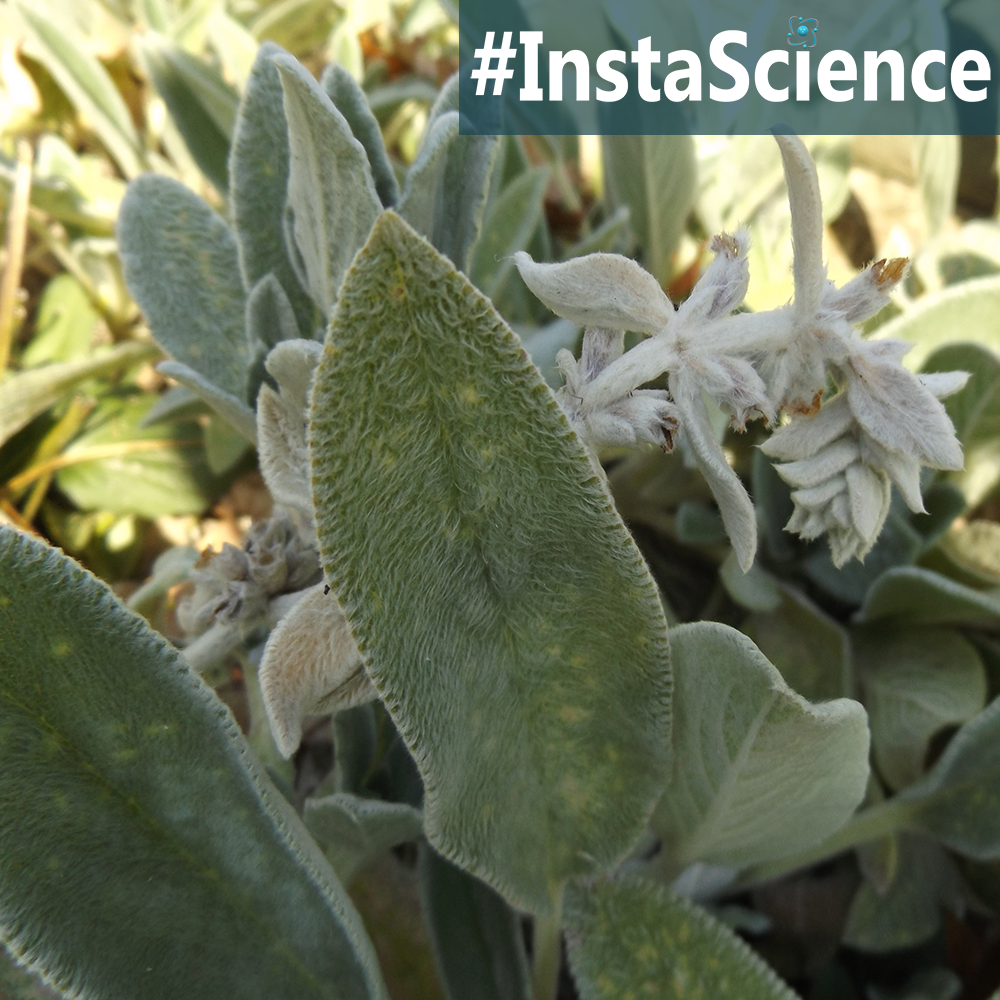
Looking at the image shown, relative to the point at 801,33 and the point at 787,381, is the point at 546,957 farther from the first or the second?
the point at 801,33

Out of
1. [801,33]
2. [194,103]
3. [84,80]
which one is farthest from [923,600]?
[84,80]

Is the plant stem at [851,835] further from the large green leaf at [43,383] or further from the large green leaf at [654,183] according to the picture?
the large green leaf at [43,383]

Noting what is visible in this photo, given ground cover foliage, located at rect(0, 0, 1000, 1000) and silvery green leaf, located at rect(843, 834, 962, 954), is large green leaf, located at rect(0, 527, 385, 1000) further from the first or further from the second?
silvery green leaf, located at rect(843, 834, 962, 954)

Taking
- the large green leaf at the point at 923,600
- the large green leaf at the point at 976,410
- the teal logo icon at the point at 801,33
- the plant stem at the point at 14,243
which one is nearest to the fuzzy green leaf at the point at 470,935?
the large green leaf at the point at 923,600

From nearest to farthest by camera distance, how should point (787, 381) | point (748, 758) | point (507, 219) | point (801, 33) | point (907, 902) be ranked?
point (787, 381)
point (748, 758)
point (907, 902)
point (507, 219)
point (801, 33)

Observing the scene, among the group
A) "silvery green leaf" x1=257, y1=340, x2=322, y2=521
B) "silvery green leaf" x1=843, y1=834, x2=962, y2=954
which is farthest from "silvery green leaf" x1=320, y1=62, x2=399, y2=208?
"silvery green leaf" x1=843, y1=834, x2=962, y2=954

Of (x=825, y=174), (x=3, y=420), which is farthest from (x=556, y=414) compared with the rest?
Answer: (x=825, y=174)
